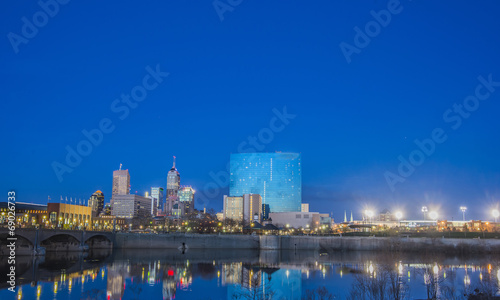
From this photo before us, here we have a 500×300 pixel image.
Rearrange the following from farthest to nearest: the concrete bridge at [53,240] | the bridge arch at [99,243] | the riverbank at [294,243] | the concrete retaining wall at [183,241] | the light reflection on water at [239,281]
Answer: the bridge arch at [99,243] < the concrete retaining wall at [183,241] < the riverbank at [294,243] < the concrete bridge at [53,240] < the light reflection on water at [239,281]

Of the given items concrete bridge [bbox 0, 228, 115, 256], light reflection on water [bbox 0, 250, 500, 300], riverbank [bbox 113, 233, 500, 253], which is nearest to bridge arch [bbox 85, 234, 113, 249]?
concrete bridge [bbox 0, 228, 115, 256]

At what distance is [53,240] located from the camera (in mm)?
96375

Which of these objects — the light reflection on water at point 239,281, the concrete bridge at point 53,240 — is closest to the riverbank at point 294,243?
the concrete bridge at point 53,240

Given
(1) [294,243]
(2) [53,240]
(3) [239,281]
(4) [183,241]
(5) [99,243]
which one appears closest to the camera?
(3) [239,281]

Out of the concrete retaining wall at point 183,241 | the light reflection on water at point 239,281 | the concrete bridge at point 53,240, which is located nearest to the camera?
the light reflection on water at point 239,281

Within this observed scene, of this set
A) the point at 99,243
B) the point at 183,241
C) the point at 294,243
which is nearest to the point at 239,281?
the point at 294,243

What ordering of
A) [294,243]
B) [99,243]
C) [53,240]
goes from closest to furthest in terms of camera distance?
[53,240]
[294,243]
[99,243]

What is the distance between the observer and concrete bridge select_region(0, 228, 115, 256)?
7738cm

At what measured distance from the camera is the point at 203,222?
175375mm

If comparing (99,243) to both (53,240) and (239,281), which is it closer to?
(53,240)

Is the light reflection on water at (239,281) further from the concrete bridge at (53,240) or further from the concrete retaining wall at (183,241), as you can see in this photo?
the concrete retaining wall at (183,241)

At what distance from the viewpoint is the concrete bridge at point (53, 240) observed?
77.4 m

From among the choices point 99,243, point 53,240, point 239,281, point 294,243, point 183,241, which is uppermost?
point 53,240

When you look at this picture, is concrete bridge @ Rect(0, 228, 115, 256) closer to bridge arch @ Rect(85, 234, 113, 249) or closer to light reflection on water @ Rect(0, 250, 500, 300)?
bridge arch @ Rect(85, 234, 113, 249)
